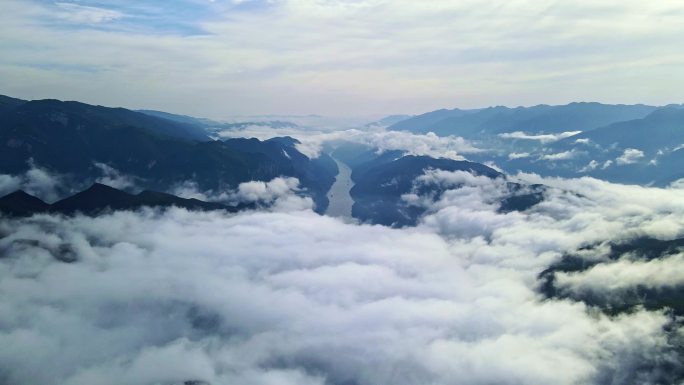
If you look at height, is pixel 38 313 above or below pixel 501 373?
above

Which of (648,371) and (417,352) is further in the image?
(417,352)

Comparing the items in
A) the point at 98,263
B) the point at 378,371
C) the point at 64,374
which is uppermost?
the point at 98,263

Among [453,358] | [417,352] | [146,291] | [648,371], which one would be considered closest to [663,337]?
[648,371]

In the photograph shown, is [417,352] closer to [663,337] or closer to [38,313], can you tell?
[663,337]

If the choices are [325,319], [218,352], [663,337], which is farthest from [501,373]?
[218,352]

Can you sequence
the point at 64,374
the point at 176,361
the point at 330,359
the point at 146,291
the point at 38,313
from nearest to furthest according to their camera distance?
the point at 64,374 < the point at 176,361 < the point at 38,313 < the point at 330,359 < the point at 146,291

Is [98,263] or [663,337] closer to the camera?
[663,337]

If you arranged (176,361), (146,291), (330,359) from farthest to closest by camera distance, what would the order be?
(146,291), (330,359), (176,361)

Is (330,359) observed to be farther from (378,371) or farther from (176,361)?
(176,361)

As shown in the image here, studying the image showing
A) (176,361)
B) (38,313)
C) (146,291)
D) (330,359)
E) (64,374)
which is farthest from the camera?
(146,291)
